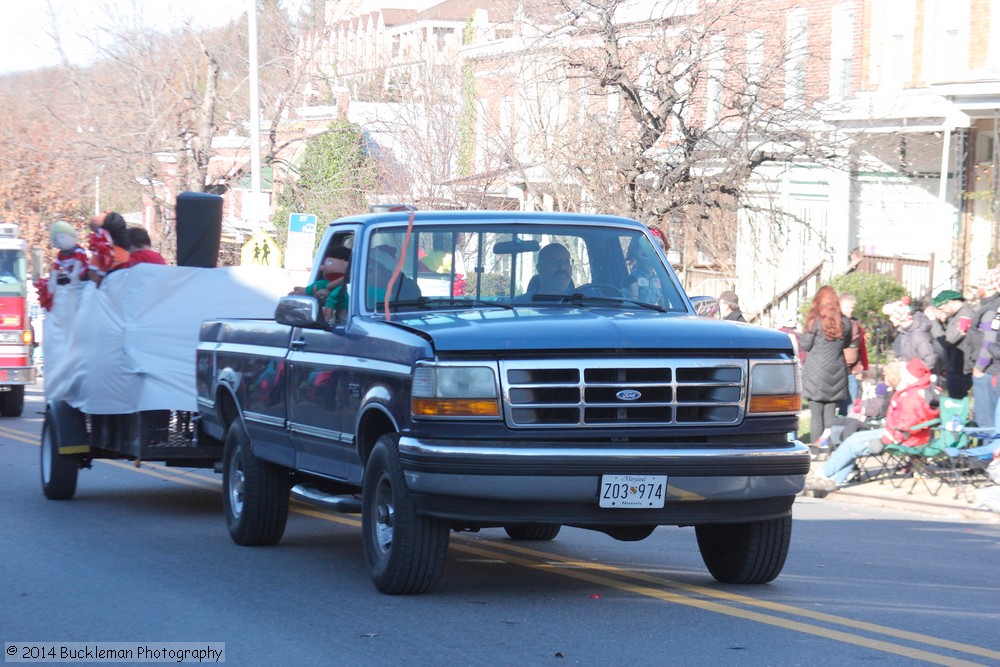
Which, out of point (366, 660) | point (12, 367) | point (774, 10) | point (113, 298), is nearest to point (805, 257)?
point (774, 10)

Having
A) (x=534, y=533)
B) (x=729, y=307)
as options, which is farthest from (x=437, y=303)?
(x=729, y=307)

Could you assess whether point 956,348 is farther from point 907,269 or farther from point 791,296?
point 791,296

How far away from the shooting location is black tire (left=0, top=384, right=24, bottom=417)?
2267 centimetres

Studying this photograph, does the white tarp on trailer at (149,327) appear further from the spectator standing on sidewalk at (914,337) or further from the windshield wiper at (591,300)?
the spectator standing on sidewalk at (914,337)

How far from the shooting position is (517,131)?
26.3 metres

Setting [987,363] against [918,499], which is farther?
[987,363]

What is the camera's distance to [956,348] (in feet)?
53.6

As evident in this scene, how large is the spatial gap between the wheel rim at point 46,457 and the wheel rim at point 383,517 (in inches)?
235

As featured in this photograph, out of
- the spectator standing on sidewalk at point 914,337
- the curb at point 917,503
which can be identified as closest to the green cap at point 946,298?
the spectator standing on sidewalk at point 914,337

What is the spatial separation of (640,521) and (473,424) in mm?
966

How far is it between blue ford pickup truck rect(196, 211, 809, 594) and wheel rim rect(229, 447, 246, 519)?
4.53ft

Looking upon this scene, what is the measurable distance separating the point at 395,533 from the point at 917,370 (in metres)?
8.26

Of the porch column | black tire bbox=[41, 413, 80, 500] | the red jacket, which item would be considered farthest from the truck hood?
the porch column

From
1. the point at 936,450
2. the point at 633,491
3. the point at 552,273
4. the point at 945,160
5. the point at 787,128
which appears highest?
the point at 787,128
